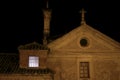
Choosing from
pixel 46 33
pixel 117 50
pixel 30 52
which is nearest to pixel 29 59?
pixel 30 52

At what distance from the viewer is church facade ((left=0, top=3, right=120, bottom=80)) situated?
1010 inches

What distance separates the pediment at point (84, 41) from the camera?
1040 inches

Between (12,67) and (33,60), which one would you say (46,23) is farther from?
(12,67)

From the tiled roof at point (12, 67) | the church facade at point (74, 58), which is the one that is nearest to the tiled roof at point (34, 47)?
the church facade at point (74, 58)

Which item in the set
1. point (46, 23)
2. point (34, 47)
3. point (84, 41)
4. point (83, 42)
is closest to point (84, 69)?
point (83, 42)

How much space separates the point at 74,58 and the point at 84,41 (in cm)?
212

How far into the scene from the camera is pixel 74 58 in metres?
26.2

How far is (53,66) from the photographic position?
25.8m

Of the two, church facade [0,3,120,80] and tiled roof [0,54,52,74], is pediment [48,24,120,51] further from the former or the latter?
tiled roof [0,54,52,74]

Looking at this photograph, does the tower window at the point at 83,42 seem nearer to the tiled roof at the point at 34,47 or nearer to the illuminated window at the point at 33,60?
the tiled roof at the point at 34,47

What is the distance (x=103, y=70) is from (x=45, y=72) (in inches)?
235

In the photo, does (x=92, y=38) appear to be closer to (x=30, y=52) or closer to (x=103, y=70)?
(x=103, y=70)

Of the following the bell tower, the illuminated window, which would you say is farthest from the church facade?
the bell tower

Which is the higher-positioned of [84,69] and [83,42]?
[83,42]
